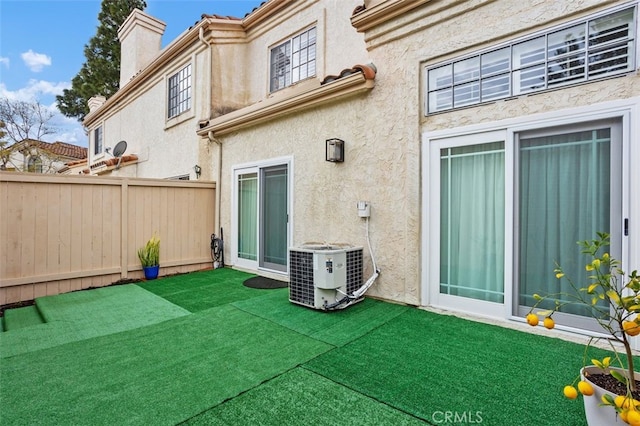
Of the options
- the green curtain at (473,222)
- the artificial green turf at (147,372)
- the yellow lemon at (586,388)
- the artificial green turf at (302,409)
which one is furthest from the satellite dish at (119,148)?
the yellow lemon at (586,388)

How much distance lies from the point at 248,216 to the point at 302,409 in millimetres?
5904

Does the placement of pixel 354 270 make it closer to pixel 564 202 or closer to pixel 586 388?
pixel 564 202

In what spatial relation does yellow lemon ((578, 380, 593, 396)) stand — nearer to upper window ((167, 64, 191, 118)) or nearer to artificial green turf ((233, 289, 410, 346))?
artificial green turf ((233, 289, 410, 346))

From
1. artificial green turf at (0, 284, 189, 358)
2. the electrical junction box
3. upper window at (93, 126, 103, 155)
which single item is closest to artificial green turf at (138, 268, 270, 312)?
artificial green turf at (0, 284, 189, 358)

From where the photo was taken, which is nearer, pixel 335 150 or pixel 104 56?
pixel 335 150

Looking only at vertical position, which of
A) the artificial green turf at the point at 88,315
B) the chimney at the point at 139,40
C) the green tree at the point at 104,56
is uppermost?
the green tree at the point at 104,56

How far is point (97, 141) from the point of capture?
17.8 m

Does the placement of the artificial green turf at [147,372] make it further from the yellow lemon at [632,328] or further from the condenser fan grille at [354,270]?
the yellow lemon at [632,328]

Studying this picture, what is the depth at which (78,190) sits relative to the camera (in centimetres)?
646

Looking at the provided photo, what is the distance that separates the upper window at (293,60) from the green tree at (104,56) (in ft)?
64.6

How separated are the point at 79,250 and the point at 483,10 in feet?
27.4

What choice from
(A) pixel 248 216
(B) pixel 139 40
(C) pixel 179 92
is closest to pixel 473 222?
(A) pixel 248 216

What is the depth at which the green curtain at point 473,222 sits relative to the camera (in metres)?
4.30

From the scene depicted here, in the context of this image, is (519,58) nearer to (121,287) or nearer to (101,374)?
(101,374)
